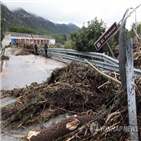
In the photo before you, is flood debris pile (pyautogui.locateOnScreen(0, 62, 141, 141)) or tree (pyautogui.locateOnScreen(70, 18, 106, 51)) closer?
flood debris pile (pyautogui.locateOnScreen(0, 62, 141, 141))

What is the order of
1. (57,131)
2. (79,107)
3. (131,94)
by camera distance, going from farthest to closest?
(79,107), (57,131), (131,94)

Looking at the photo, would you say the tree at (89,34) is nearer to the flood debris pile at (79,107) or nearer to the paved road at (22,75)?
the paved road at (22,75)

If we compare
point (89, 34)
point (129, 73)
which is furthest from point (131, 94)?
point (89, 34)

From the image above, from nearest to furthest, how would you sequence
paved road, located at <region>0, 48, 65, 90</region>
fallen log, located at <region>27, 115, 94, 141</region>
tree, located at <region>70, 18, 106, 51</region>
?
fallen log, located at <region>27, 115, 94, 141</region> → paved road, located at <region>0, 48, 65, 90</region> → tree, located at <region>70, 18, 106, 51</region>

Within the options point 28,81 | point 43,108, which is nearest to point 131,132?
point 43,108

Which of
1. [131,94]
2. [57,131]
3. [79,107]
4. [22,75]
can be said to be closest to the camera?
[131,94]

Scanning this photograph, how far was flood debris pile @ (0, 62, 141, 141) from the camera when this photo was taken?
95.6 inches

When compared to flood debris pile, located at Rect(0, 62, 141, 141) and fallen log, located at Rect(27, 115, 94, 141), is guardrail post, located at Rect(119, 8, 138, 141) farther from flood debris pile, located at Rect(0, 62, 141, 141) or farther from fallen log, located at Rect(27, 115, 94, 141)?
fallen log, located at Rect(27, 115, 94, 141)

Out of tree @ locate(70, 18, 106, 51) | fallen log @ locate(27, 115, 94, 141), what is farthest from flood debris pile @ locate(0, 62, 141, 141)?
tree @ locate(70, 18, 106, 51)

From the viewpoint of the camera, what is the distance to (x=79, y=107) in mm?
3514

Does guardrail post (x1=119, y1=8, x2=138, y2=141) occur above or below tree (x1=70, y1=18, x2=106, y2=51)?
below

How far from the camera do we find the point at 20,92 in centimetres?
524

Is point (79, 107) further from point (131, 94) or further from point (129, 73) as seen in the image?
point (129, 73)

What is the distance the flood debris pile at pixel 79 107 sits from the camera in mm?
2428
